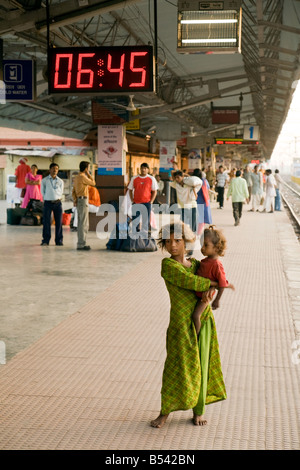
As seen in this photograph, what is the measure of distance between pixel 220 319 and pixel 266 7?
789 cm

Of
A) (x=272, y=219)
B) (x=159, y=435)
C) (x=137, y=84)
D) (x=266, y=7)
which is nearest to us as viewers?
(x=159, y=435)

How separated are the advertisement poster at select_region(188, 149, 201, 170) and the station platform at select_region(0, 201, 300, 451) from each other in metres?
27.3

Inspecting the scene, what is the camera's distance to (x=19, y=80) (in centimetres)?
1331

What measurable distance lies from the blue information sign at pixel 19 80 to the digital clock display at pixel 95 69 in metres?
2.88

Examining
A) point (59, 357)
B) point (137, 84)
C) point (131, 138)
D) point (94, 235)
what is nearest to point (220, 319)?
point (59, 357)

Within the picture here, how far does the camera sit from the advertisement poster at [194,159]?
37625 mm

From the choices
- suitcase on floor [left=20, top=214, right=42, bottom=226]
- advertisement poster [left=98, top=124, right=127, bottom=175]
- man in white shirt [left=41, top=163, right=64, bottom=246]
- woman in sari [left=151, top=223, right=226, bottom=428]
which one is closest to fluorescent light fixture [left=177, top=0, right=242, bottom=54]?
man in white shirt [left=41, top=163, right=64, bottom=246]

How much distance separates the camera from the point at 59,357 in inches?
215

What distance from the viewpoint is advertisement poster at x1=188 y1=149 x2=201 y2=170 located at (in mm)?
37625

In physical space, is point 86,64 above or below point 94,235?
above

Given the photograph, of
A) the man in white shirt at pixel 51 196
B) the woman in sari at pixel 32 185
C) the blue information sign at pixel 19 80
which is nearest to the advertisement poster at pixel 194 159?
the woman in sari at pixel 32 185

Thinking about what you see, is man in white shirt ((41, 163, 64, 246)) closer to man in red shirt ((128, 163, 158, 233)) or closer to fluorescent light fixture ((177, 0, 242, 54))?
man in red shirt ((128, 163, 158, 233))

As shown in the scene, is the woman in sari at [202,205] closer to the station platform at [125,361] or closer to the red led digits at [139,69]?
the station platform at [125,361]
